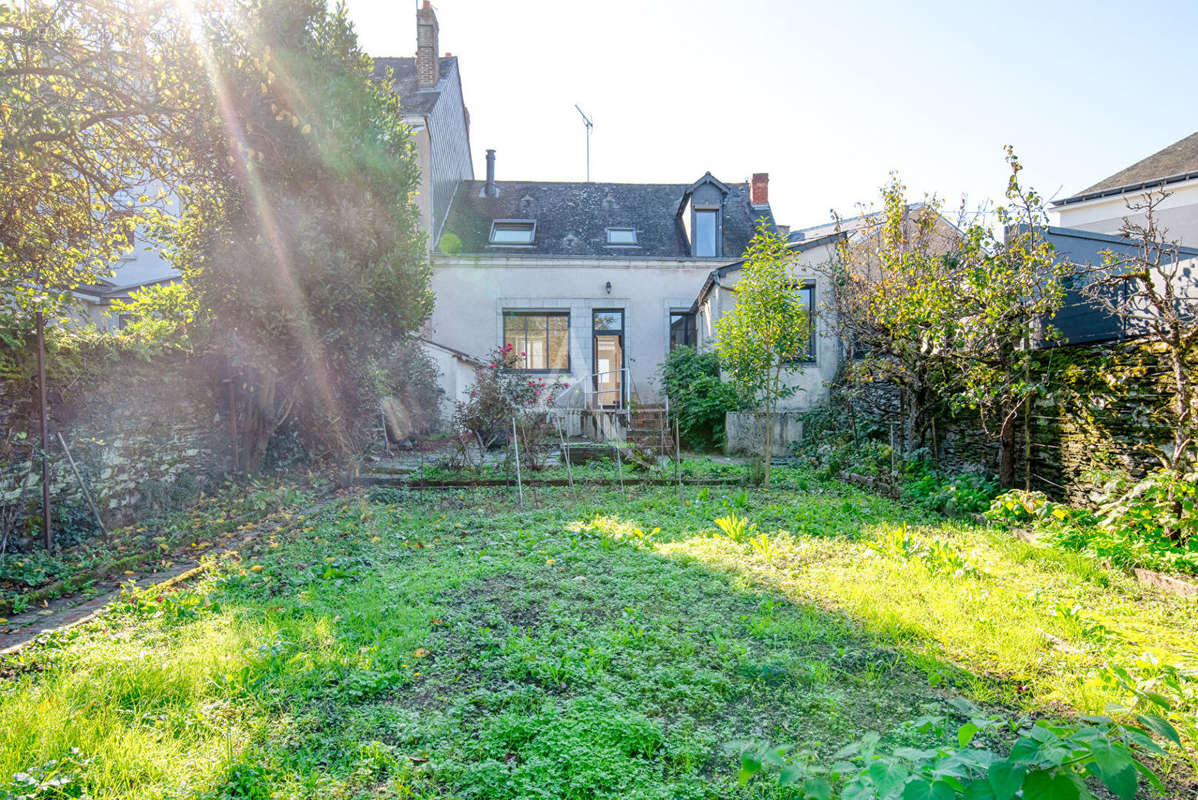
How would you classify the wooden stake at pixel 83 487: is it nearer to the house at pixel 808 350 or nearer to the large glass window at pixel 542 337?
the house at pixel 808 350

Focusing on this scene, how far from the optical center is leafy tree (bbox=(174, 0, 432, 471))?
727 cm

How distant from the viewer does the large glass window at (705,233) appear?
1695 centimetres

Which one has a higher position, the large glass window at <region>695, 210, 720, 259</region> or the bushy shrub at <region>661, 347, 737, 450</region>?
the large glass window at <region>695, 210, 720, 259</region>

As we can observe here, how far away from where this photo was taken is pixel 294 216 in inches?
303

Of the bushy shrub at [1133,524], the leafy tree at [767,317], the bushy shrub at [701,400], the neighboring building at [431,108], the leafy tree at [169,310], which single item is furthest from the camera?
the neighboring building at [431,108]

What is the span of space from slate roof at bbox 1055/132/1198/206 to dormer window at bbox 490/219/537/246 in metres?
13.7

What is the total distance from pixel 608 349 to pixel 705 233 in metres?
4.24

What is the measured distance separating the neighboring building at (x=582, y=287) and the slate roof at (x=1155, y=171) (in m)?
8.20

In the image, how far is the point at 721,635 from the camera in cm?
337

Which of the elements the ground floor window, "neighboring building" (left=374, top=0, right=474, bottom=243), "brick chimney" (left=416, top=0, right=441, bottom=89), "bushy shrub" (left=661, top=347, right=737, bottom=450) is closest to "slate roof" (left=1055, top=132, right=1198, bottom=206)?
the ground floor window

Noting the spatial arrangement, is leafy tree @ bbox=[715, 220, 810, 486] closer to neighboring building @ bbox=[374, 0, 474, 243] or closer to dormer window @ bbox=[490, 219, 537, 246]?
neighboring building @ bbox=[374, 0, 474, 243]

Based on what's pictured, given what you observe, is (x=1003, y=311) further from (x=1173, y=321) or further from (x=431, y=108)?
(x=431, y=108)

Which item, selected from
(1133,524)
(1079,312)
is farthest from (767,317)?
(1133,524)

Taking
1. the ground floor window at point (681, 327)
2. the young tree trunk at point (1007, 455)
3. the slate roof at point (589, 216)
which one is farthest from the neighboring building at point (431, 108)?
the young tree trunk at point (1007, 455)
